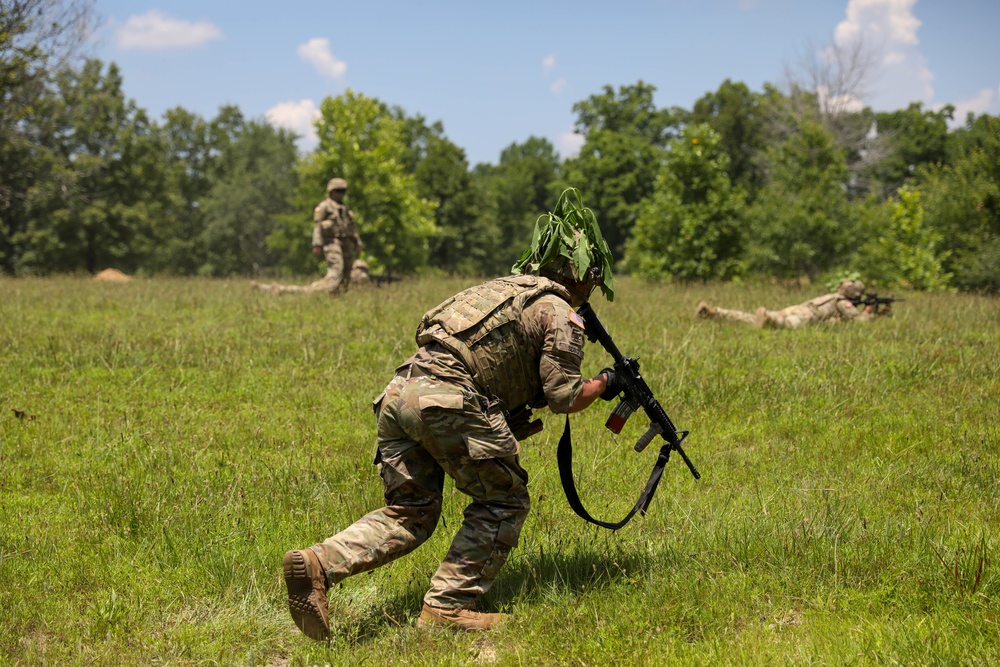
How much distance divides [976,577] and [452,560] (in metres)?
2.51

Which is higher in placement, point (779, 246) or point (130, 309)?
point (779, 246)

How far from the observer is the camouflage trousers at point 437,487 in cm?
346

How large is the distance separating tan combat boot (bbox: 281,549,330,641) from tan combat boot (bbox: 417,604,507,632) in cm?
46

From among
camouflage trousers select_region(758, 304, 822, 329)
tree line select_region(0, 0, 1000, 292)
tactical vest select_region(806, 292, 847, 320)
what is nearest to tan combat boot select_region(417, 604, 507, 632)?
camouflage trousers select_region(758, 304, 822, 329)

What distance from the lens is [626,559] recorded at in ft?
13.9

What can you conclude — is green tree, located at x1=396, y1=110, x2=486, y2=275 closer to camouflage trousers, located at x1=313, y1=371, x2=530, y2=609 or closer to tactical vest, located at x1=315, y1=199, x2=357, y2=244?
tactical vest, located at x1=315, y1=199, x2=357, y2=244

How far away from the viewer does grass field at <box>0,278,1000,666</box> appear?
3465 mm

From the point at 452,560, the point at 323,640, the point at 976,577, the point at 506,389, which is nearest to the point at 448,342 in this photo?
the point at 506,389

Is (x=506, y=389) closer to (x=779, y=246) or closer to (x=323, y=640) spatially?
(x=323, y=640)

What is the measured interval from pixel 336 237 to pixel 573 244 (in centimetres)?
1260

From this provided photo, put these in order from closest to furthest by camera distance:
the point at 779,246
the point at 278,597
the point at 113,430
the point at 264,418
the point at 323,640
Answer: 1. the point at 323,640
2. the point at 278,597
3. the point at 113,430
4. the point at 264,418
5. the point at 779,246

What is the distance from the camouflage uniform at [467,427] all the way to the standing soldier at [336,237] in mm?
12205

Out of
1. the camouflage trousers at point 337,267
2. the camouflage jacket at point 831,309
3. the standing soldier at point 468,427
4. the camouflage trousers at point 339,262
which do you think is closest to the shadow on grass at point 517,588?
the standing soldier at point 468,427

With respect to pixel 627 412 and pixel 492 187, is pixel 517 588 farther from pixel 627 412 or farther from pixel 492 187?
pixel 492 187
